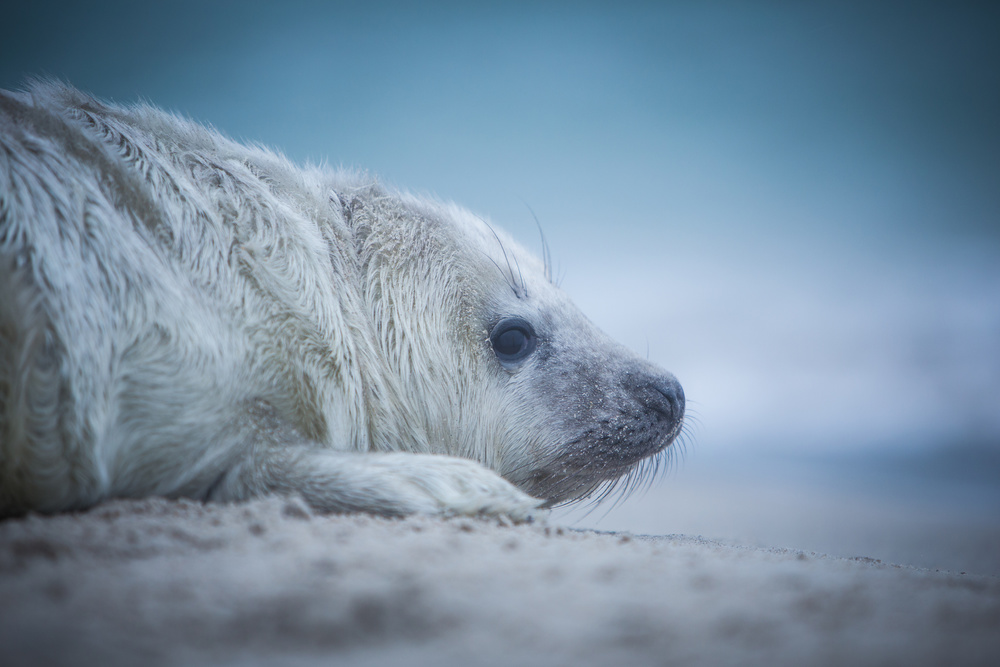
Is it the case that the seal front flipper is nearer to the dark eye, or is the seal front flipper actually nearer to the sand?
the sand

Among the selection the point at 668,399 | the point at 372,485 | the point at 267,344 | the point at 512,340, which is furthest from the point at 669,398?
the point at 267,344

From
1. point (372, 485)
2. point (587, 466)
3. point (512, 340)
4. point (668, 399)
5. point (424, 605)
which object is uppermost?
point (512, 340)

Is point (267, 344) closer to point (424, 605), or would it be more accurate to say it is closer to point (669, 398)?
point (424, 605)

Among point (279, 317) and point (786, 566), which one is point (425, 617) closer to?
point (786, 566)

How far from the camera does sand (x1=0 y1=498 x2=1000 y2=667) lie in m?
0.65

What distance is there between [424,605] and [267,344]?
1.04 m

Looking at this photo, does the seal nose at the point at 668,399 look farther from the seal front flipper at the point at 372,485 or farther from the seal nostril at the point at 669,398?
the seal front flipper at the point at 372,485

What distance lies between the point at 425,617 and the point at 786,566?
821 mm

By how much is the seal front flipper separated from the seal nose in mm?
845

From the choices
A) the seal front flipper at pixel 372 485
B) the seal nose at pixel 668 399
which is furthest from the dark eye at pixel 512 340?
the seal front flipper at pixel 372 485

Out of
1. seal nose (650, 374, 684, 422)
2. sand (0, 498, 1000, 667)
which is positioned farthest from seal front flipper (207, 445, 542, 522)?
seal nose (650, 374, 684, 422)

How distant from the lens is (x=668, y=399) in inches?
85.5

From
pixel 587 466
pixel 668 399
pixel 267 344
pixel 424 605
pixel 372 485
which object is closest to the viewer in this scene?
pixel 424 605

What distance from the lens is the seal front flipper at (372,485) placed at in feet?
4.63
